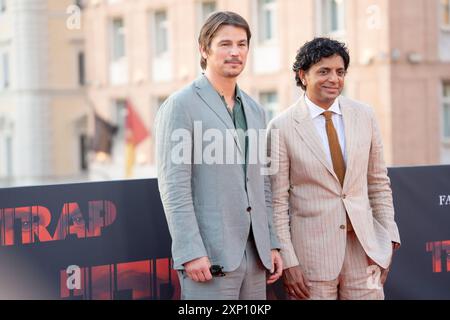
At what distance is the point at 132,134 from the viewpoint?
2923 cm

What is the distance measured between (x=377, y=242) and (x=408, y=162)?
17000mm

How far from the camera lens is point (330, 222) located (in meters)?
4.38

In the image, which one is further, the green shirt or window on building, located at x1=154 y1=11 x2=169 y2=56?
window on building, located at x1=154 y1=11 x2=169 y2=56

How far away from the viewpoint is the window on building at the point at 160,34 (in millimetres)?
28453

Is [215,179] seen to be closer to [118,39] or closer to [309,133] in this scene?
[309,133]

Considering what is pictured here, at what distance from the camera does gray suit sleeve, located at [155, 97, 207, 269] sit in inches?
153

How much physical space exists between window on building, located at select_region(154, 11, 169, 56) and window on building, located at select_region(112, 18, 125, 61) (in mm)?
1902

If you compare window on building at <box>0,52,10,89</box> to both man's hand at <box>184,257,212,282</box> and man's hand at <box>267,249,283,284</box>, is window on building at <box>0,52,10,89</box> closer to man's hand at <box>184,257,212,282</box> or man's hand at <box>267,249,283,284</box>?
man's hand at <box>267,249,283,284</box>

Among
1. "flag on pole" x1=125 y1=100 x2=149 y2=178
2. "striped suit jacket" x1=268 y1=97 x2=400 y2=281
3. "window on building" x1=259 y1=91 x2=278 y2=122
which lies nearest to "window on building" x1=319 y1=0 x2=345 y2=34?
"window on building" x1=259 y1=91 x2=278 y2=122

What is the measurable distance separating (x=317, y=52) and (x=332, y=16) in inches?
715

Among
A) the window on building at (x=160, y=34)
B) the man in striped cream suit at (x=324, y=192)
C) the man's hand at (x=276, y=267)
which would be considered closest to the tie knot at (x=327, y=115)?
the man in striped cream suit at (x=324, y=192)

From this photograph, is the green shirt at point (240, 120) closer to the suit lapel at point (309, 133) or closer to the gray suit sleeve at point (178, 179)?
the gray suit sleeve at point (178, 179)

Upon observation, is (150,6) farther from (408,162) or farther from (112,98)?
(408,162)

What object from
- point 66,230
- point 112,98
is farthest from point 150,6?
point 66,230
